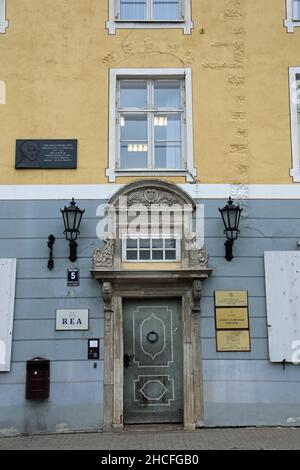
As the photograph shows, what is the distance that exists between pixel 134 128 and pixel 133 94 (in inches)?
24.1

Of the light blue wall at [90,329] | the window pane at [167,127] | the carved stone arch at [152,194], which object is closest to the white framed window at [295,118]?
the light blue wall at [90,329]

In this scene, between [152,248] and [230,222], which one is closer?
[230,222]

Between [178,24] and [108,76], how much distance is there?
1.54 metres

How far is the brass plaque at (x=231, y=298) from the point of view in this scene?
958cm

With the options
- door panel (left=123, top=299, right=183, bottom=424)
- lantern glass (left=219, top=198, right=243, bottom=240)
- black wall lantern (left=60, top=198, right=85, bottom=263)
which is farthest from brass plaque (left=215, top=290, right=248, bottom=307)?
black wall lantern (left=60, top=198, right=85, bottom=263)

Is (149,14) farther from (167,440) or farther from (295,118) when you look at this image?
(167,440)

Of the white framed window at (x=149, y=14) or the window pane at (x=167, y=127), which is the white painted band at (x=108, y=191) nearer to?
the window pane at (x=167, y=127)

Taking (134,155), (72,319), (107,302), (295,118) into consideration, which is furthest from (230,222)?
(72,319)

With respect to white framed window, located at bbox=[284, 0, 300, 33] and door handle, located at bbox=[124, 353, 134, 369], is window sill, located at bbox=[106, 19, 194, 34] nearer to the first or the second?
white framed window, located at bbox=[284, 0, 300, 33]

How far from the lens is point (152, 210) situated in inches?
388

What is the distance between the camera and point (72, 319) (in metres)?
9.47

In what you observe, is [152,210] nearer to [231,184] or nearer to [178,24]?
[231,184]

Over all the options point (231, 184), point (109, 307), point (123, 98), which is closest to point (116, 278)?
point (109, 307)

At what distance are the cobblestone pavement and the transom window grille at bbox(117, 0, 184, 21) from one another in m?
6.90
